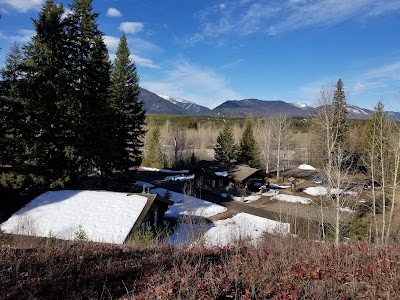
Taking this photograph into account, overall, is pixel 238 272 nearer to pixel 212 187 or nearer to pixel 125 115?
pixel 125 115

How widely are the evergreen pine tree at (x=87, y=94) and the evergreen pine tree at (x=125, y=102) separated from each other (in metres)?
7.54

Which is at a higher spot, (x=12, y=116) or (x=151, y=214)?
(x=12, y=116)

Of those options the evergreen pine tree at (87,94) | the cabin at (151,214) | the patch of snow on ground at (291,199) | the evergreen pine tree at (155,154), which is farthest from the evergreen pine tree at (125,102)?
the evergreen pine tree at (155,154)

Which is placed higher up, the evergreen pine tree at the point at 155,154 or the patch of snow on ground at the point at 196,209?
the evergreen pine tree at the point at 155,154

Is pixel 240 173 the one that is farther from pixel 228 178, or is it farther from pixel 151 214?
pixel 151 214

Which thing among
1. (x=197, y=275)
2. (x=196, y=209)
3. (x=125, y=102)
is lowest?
(x=196, y=209)

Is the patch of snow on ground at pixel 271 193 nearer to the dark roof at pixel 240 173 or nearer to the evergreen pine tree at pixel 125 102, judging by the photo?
the dark roof at pixel 240 173

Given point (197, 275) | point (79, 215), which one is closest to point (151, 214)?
point (79, 215)

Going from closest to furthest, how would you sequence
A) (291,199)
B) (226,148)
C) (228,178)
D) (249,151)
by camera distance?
(291,199)
(228,178)
(249,151)
(226,148)

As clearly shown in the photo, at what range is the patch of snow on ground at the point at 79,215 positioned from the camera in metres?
17.6

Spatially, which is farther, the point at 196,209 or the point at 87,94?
the point at 196,209

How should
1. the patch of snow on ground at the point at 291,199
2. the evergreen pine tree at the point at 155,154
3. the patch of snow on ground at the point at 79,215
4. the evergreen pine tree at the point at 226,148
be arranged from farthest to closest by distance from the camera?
the evergreen pine tree at the point at 155,154
the evergreen pine tree at the point at 226,148
the patch of snow on ground at the point at 291,199
the patch of snow on ground at the point at 79,215

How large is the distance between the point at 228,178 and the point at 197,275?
4088 centimetres

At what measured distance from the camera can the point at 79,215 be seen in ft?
64.4
